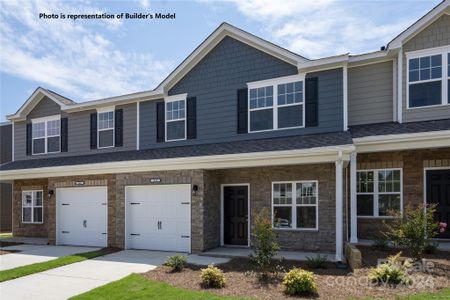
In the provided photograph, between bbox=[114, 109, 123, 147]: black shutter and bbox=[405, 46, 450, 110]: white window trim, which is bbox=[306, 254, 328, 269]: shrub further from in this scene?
bbox=[114, 109, 123, 147]: black shutter

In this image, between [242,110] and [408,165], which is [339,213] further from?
[242,110]

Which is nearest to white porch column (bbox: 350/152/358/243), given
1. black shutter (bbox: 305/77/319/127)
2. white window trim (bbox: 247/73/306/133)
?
black shutter (bbox: 305/77/319/127)

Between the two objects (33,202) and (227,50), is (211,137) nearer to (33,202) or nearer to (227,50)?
(227,50)

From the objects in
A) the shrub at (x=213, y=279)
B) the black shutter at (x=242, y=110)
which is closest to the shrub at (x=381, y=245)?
the shrub at (x=213, y=279)

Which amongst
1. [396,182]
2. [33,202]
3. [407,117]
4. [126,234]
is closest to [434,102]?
[407,117]

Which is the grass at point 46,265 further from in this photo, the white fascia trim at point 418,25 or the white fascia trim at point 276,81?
the white fascia trim at point 418,25

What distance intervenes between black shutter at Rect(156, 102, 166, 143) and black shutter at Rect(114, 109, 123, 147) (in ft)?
6.31

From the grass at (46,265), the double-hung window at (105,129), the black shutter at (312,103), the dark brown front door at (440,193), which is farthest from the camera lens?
the double-hung window at (105,129)

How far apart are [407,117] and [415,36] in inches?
102

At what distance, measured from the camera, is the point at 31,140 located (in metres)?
18.6

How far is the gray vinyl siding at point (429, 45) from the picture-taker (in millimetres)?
11414

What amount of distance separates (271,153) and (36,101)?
13398 millimetres

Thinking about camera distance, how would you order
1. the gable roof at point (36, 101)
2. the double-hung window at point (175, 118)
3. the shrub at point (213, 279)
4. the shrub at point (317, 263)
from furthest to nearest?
1. the gable roof at point (36, 101)
2. the double-hung window at point (175, 118)
3. the shrub at point (317, 263)
4. the shrub at point (213, 279)

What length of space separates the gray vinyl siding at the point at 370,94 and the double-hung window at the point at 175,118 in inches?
246
